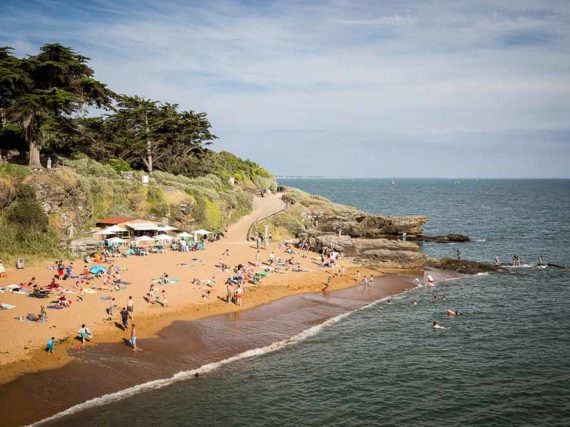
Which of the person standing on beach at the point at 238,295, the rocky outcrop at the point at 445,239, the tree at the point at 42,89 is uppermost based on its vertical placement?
the tree at the point at 42,89

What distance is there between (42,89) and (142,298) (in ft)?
82.4

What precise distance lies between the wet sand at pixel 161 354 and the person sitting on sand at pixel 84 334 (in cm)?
55

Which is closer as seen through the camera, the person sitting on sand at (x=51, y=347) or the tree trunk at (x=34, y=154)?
the person sitting on sand at (x=51, y=347)

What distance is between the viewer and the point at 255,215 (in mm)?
57812

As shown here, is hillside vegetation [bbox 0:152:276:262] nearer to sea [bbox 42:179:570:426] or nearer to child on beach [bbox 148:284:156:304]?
child on beach [bbox 148:284:156:304]

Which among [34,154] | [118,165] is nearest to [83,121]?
[118,165]

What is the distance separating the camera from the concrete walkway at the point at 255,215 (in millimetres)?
48344

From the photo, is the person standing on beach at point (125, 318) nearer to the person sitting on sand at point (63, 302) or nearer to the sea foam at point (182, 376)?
the person sitting on sand at point (63, 302)

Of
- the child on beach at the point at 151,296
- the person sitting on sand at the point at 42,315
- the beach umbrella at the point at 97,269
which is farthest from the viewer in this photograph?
the beach umbrella at the point at 97,269

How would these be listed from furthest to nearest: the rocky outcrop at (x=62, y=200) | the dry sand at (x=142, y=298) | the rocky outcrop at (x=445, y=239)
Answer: the rocky outcrop at (x=445, y=239) → the rocky outcrop at (x=62, y=200) → the dry sand at (x=142, y=298)

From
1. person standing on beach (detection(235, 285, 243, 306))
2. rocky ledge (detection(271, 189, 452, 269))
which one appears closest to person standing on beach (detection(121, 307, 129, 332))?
person standing on beach (detection(235, 285, 243, 306))

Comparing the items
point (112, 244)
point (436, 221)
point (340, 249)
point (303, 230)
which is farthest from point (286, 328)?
point (436, 221)

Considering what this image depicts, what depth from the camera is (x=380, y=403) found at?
18797 millimetres

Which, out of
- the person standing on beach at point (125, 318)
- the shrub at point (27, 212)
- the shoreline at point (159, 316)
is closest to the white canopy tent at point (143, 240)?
the shrub at point (27, 212)
